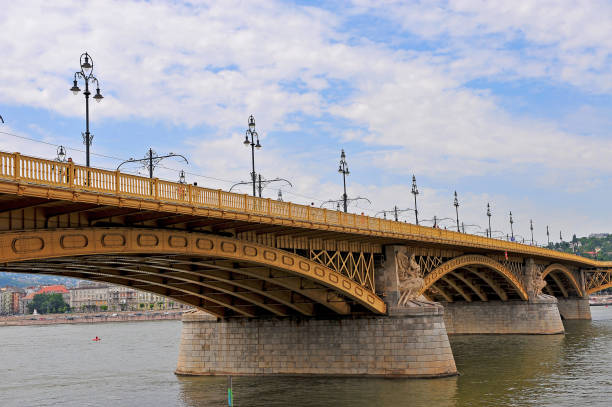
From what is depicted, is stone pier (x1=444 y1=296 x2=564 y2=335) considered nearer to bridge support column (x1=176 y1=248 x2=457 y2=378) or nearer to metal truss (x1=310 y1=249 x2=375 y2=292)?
metal truss (x1=310 y1=249 x2=375 y2=292)

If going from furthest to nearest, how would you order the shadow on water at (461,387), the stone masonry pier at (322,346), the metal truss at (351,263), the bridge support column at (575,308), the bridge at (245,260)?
the bridge support column at (575,308)
the stone masonry pier at (322,346)
the metal truss at (351,263)
the shadow on water at (461,387)
the bridge at (245,260)

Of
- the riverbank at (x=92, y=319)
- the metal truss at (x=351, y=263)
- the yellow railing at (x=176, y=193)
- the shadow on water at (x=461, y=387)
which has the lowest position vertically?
the shadow on water at (x=461, y=387)

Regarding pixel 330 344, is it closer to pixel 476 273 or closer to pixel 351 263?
pixel 351 263

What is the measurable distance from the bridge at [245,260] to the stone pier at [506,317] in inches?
445

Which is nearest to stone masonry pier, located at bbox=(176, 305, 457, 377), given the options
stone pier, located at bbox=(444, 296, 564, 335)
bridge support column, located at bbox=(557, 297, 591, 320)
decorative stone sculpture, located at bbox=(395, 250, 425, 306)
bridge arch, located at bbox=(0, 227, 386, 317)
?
bridge arch, located at bbox=(0, 227, 386, 317)

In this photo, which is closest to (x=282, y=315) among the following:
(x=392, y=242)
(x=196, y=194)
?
(x=392, y=242)

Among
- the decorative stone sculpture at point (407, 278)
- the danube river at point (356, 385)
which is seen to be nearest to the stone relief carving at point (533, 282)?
the danube river at point (356, 385)

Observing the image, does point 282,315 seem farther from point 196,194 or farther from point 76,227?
point 76,227

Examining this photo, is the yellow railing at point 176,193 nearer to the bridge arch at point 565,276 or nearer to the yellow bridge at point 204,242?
the yellow bridge at point 204,242

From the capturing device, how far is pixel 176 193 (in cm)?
2438

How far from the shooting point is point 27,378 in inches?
1905

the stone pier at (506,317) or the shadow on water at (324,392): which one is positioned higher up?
the stone pier at (506,317)

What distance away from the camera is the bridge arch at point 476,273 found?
47959 millimetres

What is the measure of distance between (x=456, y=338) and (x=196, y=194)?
47.7 meters
